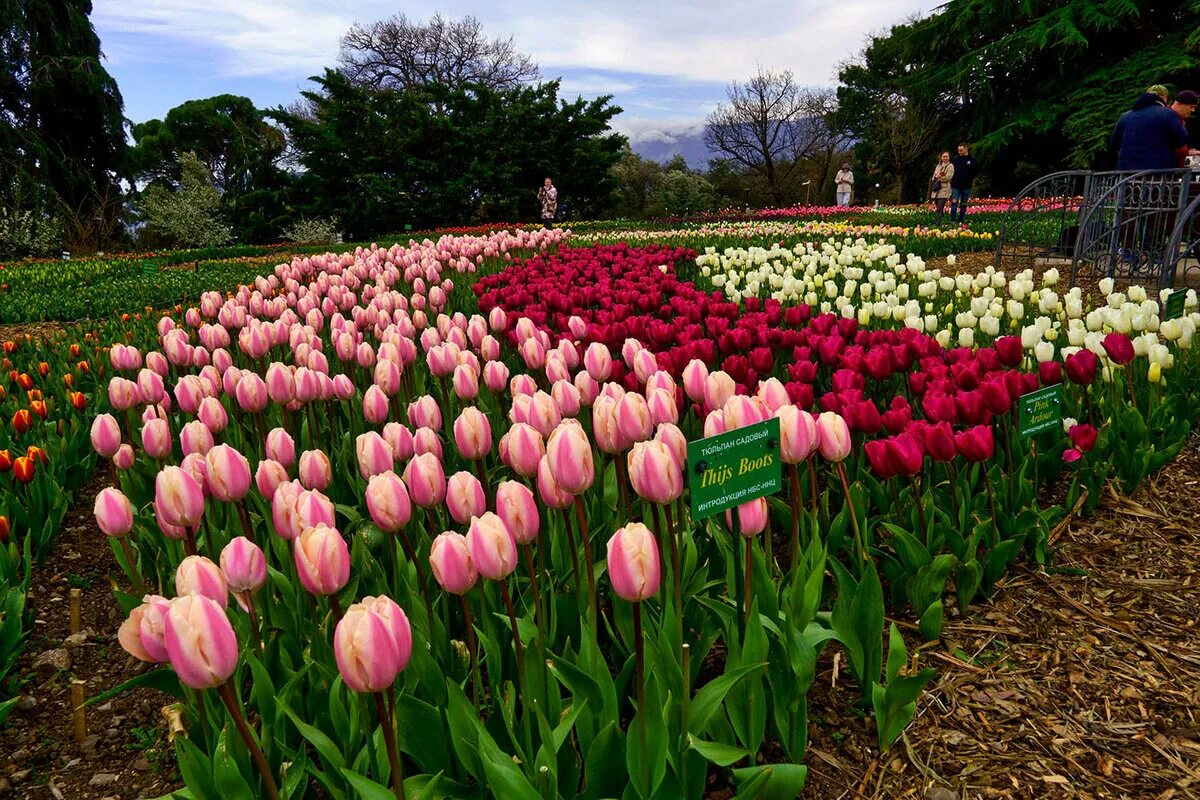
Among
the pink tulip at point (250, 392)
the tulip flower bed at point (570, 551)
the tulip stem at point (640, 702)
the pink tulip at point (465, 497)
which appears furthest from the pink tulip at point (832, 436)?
the pink tulip at point (250, 392)

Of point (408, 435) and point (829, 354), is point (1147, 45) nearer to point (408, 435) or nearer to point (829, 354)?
point (829, 354)

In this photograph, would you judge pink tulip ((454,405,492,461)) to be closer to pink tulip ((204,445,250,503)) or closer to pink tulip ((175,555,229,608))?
pink tulip ((204,445,250,503))

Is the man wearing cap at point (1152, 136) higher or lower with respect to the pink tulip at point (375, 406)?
higher

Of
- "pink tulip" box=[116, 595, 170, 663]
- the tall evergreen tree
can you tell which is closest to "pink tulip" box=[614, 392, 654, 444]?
"pink tulip" box=[116, 595, 170, 663]

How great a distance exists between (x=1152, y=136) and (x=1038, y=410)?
7.43 m

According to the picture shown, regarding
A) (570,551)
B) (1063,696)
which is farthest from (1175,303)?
(570,551)

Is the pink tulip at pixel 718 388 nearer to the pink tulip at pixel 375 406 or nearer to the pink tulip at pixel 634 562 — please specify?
the pink tulip at pixel 634 562

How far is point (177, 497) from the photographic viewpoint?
1.87m

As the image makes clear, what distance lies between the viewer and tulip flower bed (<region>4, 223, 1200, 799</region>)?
1.56 m

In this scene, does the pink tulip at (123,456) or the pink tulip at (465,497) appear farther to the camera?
the pink tulip at (123,456)

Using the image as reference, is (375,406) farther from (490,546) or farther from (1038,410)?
(1038,410)

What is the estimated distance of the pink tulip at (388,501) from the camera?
5.90 ft

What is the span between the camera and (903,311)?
4668mm

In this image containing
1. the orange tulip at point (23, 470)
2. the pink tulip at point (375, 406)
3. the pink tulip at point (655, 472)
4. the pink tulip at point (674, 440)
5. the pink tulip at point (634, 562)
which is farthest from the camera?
the orange tulip at point (23, 470)
